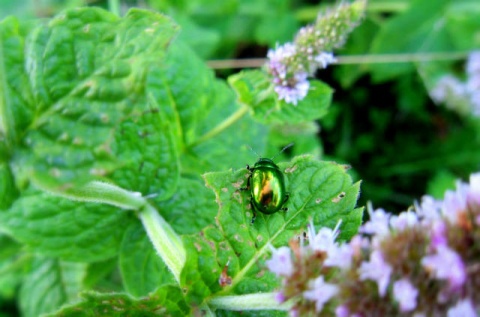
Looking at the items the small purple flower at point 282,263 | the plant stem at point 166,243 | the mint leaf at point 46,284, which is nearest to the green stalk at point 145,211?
the plant stem at point 166,243

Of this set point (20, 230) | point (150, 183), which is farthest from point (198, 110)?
point (20, 230)

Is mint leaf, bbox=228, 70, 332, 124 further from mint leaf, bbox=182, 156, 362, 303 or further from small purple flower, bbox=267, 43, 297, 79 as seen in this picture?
mint leaf, bbox=182, 156, 362, 303

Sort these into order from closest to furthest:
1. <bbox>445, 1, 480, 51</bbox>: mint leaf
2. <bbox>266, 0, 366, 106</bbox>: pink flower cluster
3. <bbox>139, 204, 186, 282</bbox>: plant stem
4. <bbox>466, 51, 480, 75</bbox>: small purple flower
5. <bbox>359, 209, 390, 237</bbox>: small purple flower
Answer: <bbox>359, 209, 390, 237</bbox>: small purple flower, <bbox>139, 204, 186, 282</bbox>: plant stem, <bbox>266, 0, 366, 106</bbox>: pink flower cluster, <bbox>466, 51, 480, 75</bbox>: small purple flower, <bbox>445, 1, 480, 51</bbox>: mint leaf

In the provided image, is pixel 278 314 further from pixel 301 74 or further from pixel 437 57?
pixel 437 57

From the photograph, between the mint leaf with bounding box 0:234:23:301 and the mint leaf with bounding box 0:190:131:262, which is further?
the mint leaf with bounding box 0:234:23:301

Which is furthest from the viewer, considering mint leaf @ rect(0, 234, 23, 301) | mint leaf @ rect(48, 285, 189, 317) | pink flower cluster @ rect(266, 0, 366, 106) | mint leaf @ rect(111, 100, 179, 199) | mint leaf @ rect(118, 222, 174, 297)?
mint leaf @ rect(0, 234, 23, 301)

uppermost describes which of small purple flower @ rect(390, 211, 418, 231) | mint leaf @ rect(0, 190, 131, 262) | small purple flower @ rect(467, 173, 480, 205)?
small purple flower @ rect(467, 173, 480, 205)

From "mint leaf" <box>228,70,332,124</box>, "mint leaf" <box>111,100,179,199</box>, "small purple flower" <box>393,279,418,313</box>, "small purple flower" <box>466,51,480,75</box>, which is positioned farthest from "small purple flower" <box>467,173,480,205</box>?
"small purple flower" <box>466,51,480,75</box>
